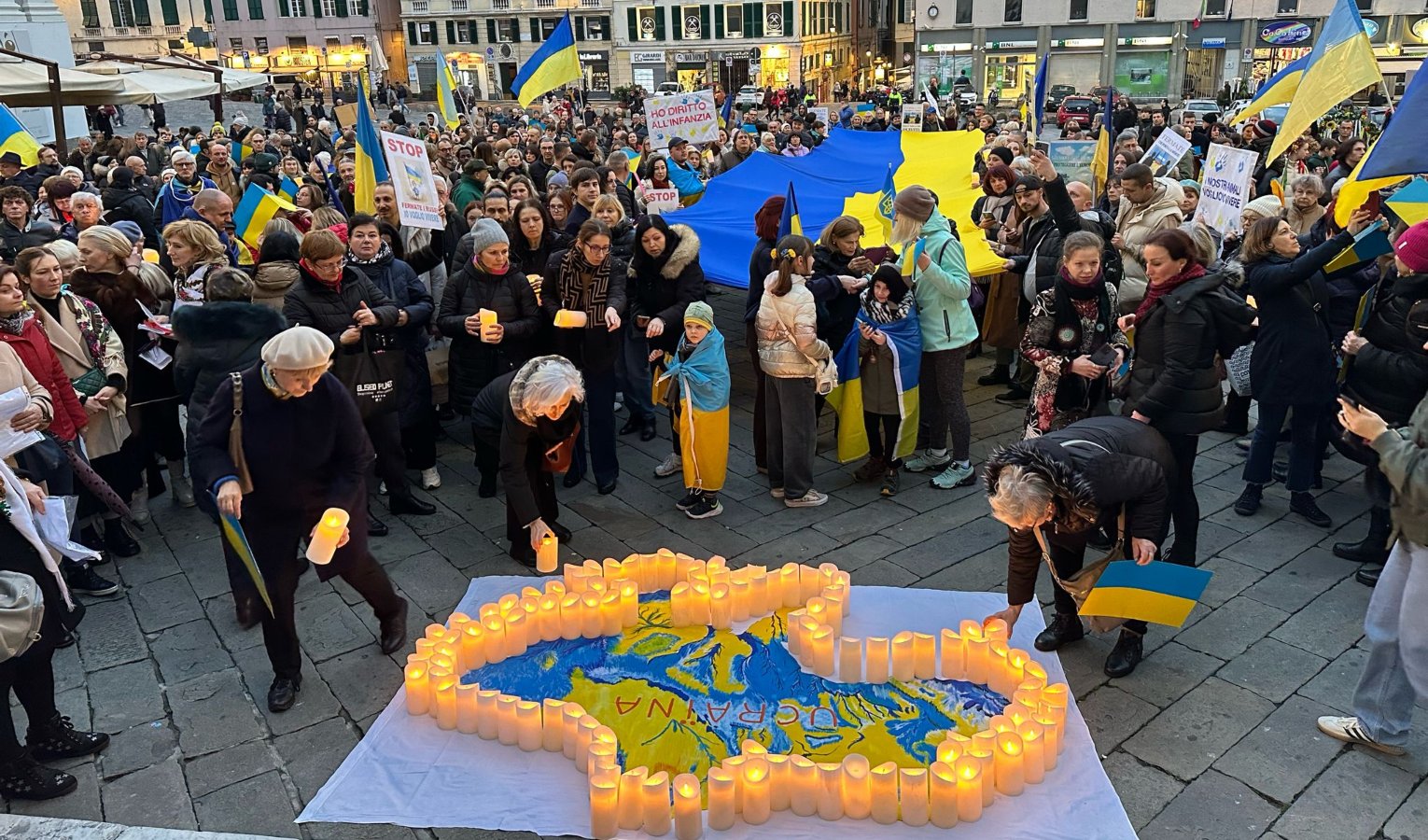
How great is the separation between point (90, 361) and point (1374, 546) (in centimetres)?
625

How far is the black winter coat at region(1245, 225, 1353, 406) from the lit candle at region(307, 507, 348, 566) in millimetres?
4445

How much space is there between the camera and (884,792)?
3219 mm

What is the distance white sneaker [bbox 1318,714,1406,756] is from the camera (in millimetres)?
3514

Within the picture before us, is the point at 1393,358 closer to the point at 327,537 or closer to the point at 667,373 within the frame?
the point at 667,373

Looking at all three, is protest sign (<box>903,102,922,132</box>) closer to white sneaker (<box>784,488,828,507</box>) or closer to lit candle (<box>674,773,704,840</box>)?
white sneaker (<box>784,488,828,507</box>)

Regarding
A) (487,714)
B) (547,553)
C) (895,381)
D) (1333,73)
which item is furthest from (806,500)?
(1333,73)

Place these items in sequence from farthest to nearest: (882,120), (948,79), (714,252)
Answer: (948,79) → (882,120) → (714,252)

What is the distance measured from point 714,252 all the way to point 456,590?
358 cm

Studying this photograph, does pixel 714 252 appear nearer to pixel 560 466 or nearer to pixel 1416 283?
pixel 560 466

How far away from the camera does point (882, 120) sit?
71.9 ft

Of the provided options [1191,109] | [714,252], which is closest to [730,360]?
[714,252]

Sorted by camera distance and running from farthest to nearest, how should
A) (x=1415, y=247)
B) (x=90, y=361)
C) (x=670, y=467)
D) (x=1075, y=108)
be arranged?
(x=1075, y=108) → (x=670, y=467) → (x=90, y=361) → (x=1415, y=247)

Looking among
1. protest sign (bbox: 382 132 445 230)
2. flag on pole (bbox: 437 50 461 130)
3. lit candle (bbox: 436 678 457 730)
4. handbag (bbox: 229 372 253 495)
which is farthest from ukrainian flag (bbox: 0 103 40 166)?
lit candle (bbox: 436 678 457 730)

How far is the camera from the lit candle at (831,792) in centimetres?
325
